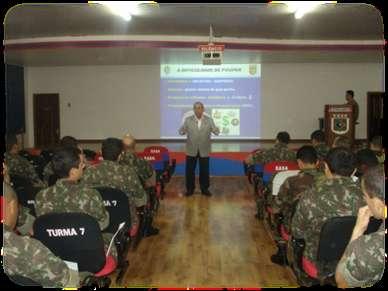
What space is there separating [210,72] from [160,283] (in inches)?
372

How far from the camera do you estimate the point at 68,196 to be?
8.63ft

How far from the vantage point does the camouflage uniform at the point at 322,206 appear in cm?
259

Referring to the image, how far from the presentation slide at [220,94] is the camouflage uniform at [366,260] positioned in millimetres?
10844

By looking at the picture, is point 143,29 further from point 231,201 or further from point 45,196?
point 45,196

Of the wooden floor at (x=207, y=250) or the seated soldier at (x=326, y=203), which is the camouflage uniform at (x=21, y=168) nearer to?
the wooden floor at (x=207, y=250)

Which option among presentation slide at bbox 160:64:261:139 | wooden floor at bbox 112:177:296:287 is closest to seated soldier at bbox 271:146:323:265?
wooden floor at bbox 112:177:296:287

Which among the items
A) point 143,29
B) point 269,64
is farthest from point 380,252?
point 269,64

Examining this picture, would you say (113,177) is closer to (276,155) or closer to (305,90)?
(276,155)

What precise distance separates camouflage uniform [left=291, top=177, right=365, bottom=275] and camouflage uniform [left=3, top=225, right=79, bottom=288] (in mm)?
1352

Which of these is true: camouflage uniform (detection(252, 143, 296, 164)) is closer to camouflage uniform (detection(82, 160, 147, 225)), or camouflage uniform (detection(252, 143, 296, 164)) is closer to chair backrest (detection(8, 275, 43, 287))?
camouflage uniform (detection(82, 160, 147, 225))

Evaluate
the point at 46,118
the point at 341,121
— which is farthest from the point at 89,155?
the point at 46,118

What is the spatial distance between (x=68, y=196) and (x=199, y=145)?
178 inches

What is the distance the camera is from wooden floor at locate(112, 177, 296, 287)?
3621 millimetres

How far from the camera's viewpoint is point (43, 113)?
1391 cm
